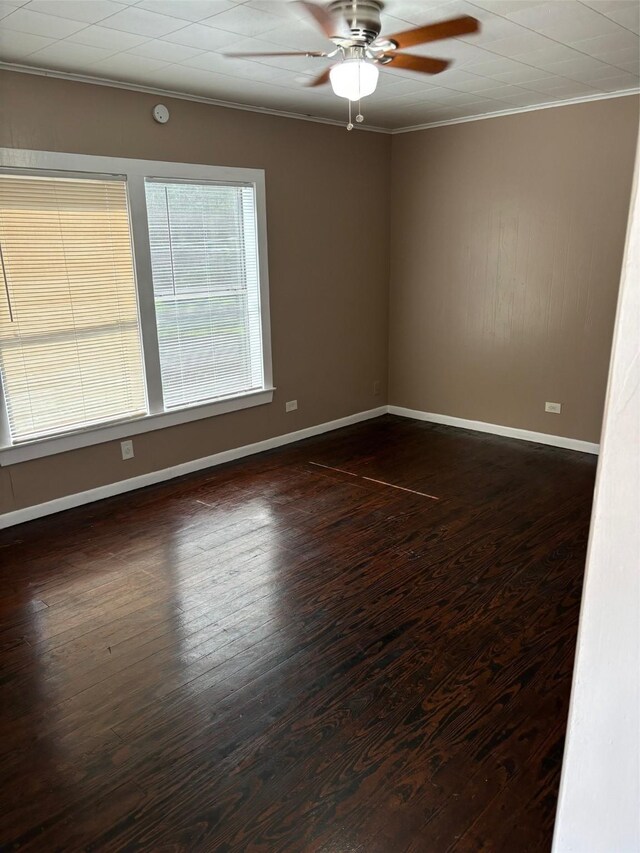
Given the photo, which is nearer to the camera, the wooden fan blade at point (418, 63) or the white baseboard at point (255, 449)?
the wooden fan blade at point (418, 63)

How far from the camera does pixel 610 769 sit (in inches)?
33.9

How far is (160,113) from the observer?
12.6 feet

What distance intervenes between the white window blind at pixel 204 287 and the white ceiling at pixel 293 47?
26.9 inches

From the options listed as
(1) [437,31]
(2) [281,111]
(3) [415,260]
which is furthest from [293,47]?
(3) [415,260]

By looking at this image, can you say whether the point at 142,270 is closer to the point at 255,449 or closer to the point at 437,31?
the point at 255,449

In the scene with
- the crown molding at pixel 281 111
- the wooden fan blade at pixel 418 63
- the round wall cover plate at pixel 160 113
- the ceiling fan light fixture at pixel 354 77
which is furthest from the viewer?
the round wall cover plate at pixel 160 113

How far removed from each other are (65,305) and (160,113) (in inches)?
55.0

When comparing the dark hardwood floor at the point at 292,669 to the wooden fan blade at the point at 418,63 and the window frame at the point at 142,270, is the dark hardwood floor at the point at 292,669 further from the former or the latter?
the wooden fan blade at the point at 418,63

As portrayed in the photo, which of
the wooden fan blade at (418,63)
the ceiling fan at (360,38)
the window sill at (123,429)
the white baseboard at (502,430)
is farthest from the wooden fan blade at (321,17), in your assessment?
the white baseboard at (502,430)

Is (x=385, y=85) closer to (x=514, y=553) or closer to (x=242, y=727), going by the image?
(x=514, y=553)

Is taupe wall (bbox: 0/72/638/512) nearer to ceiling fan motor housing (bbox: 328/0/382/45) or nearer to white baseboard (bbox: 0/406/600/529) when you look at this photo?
white baseboard (bbox: 0/406/600/529)

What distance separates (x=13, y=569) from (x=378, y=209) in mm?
4227

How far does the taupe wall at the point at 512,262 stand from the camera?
4430mm

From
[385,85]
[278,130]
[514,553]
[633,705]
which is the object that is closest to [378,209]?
[278,130]
